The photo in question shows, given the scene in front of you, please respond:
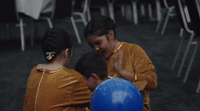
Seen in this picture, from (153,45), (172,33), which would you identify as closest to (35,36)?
(153,45)

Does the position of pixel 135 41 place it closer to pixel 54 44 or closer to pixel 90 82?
pixel 90 82

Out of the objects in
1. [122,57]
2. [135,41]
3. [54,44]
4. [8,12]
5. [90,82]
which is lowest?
[135,41]

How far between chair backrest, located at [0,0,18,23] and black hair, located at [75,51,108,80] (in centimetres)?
243

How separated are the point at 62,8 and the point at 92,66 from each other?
248 cm

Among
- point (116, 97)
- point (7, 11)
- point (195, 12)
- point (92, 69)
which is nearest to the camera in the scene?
point (116, 97)

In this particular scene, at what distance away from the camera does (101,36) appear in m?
1.53

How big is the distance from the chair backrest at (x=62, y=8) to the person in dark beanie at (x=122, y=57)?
218 centimetres

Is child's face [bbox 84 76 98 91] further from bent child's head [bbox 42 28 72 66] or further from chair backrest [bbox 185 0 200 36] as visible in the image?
chair backrest [bbox 185 0 200 36]

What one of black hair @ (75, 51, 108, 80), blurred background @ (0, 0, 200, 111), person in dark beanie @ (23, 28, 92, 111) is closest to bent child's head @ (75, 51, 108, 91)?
black hair @ (75, 51, 108, 80)

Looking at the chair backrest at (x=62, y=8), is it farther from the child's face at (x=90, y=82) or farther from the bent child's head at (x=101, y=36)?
the child's face at (x=90, y=82)

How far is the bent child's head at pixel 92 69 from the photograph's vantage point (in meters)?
1.36

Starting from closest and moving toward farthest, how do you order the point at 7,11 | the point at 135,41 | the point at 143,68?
the point at 143,68 → the point at 7,11 → the point at 135,41

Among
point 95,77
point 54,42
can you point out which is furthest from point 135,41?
point 54,42

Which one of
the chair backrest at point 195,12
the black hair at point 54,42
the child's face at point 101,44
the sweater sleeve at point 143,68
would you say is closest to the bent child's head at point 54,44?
the black hair at point 54,42
